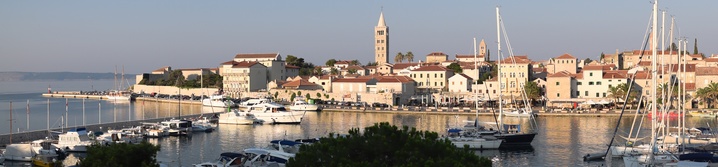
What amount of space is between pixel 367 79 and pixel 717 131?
40.4 m

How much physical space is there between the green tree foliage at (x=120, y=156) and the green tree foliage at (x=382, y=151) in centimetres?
374

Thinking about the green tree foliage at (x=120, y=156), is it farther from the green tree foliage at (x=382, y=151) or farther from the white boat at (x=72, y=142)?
the white boat at (x=72, y=142)

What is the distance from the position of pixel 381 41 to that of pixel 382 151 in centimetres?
10922

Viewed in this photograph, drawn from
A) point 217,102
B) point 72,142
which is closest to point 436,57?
point 217,102

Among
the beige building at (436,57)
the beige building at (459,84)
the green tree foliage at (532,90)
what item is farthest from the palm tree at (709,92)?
the beige building at (436,57)

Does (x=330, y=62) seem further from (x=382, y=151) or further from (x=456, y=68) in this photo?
(x=382, y=151)

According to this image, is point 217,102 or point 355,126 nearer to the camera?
point 355,126

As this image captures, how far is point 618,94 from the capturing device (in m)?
66.8

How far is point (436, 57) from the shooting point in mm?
118125

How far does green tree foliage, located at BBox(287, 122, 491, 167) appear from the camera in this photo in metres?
18.1

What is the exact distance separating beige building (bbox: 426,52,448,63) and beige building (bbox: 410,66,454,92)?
32.3m

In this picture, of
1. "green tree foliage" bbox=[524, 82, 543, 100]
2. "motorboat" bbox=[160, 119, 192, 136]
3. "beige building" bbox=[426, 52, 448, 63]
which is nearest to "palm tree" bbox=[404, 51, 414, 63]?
"beige building" bbox=[426, 52, 448, 63]

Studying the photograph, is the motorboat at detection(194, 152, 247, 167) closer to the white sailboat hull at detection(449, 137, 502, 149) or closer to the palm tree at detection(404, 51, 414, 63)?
the white sailboat hull at detection(449, 137, 502, 149)

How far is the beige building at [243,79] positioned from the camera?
90.1 m
